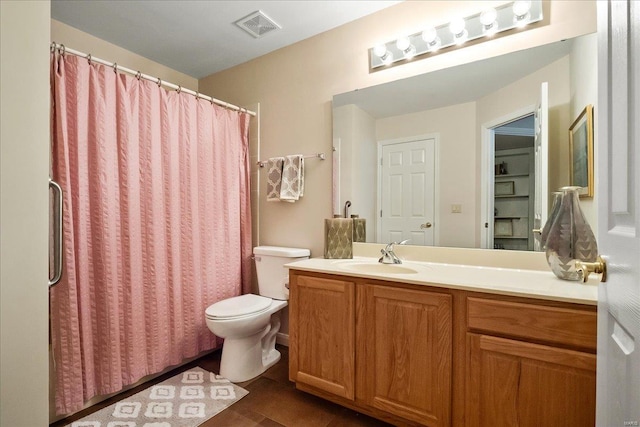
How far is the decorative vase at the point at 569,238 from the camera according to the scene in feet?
4.14

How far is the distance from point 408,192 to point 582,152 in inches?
34.5

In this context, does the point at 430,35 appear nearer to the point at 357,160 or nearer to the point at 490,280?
the point at 357,160

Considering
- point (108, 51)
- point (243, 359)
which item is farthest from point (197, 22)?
point (243, 359)

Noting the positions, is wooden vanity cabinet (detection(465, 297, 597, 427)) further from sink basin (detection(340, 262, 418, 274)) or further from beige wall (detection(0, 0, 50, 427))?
beige wall (detection(0, 0, 50, 427))

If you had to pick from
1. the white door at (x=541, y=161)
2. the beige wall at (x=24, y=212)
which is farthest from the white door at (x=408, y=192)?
the beige wall at (x=24, y=212)

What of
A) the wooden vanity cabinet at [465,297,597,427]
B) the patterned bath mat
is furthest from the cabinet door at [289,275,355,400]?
the wooden vanity cabinet at [465,297,597,427]

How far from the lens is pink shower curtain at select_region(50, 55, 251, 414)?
5.07 ft

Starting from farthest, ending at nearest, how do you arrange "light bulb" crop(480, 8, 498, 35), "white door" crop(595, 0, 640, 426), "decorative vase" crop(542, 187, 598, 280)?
"light bulb" crop(480, 8, 498, 35) < "decorative vase" crop(542, 187, 598, 280) < "white door" crop(595, 0, 640, 426)

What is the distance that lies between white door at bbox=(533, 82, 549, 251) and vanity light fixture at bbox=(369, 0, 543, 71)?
40 centimetres

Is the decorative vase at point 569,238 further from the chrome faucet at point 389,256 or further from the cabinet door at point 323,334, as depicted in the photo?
the cabinet door at point 323,334

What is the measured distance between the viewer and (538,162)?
1.54 metres

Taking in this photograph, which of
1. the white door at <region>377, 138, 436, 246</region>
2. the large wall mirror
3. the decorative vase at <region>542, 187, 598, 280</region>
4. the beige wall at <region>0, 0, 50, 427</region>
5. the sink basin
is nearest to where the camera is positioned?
the beige wall at <region>0, 0, 50, 427</region>

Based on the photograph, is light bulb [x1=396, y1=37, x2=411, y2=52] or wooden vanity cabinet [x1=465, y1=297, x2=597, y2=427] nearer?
wooden vanity cabinet [x1=465, y1=297, x2=597, y2=427]

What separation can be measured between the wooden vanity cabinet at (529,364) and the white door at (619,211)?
0.38 m
